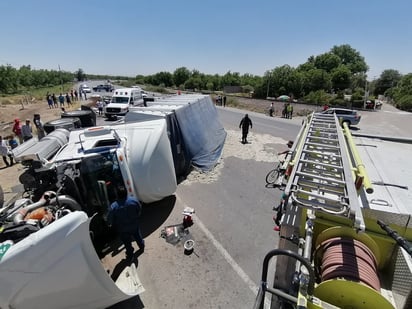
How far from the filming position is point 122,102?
2230 cm

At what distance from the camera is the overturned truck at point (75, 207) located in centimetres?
280

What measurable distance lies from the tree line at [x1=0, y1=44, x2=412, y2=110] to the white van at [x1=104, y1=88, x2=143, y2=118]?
27.0 m

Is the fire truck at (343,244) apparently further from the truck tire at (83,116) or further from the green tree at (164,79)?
the green tree at (164,79)

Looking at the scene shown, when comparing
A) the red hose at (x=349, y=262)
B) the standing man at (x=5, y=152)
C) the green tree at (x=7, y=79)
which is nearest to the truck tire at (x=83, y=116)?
the standing man at (x=5, y=152)

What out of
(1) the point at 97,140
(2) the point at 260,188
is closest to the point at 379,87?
(2) the point at 260,188

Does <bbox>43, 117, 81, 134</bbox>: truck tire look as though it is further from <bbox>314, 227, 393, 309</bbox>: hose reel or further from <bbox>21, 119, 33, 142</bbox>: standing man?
<bbox>314, 227, 393, 309</bbox>: hose reel

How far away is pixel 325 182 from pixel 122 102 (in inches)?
878

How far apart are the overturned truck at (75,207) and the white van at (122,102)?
1262cm

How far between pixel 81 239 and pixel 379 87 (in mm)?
90024

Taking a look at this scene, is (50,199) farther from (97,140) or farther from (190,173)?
(190,173)

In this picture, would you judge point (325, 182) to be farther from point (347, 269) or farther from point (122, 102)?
point (122, 102)

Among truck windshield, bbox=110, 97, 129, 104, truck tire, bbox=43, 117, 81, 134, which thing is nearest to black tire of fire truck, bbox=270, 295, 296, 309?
truck tire, bbox=43, 117, 81, 134

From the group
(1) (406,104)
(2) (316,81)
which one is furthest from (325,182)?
(2) (316,81)

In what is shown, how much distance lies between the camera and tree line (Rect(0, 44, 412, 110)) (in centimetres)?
4234
